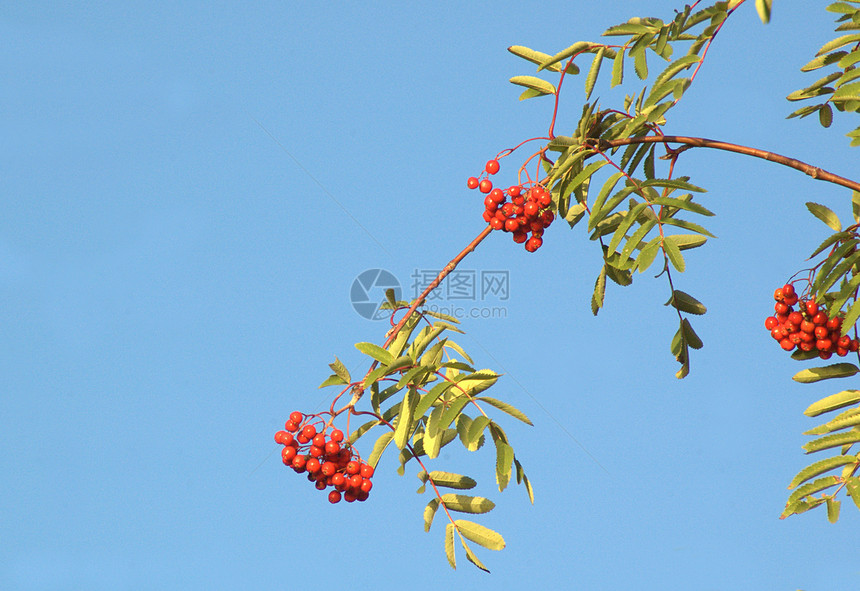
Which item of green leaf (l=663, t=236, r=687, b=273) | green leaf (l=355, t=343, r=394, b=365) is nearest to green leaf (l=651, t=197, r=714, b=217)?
green leaf (l=663, t=236, r=687, b=273)

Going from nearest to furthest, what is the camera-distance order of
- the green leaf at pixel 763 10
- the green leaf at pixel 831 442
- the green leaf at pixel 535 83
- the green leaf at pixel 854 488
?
the green leaf at pixel 763 10 → the green leaf at pixel 854 488 → the green leaf at pixel 831 442 → the green leaf at pixel 535 83

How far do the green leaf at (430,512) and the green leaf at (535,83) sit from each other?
175 cm

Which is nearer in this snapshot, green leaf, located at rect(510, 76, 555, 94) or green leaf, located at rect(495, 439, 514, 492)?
green leaf, located at rect(495, 439, 514, 492)

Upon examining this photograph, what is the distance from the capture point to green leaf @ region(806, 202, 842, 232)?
343 centimetres

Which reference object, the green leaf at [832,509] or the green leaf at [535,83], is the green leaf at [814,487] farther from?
the green leaf at [535,83]

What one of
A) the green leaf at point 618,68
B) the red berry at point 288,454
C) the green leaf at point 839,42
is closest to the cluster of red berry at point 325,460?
the red berry at point 288,454

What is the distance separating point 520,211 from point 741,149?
2.85 ft

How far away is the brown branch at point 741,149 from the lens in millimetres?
3039

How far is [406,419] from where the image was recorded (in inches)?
124

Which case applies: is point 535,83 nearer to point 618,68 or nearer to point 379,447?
point 618,68

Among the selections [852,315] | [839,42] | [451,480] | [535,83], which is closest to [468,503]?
[451,480]

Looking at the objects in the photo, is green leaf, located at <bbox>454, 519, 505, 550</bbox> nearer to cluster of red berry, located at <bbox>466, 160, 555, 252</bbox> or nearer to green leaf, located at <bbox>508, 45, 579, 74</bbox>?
cluster of red berry, located at <bbox>466, 160, 555, 252</bbox>

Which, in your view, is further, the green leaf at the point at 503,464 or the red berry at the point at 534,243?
the red berry at the point at 534,243

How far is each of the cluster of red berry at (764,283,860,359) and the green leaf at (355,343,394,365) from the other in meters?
1.62
